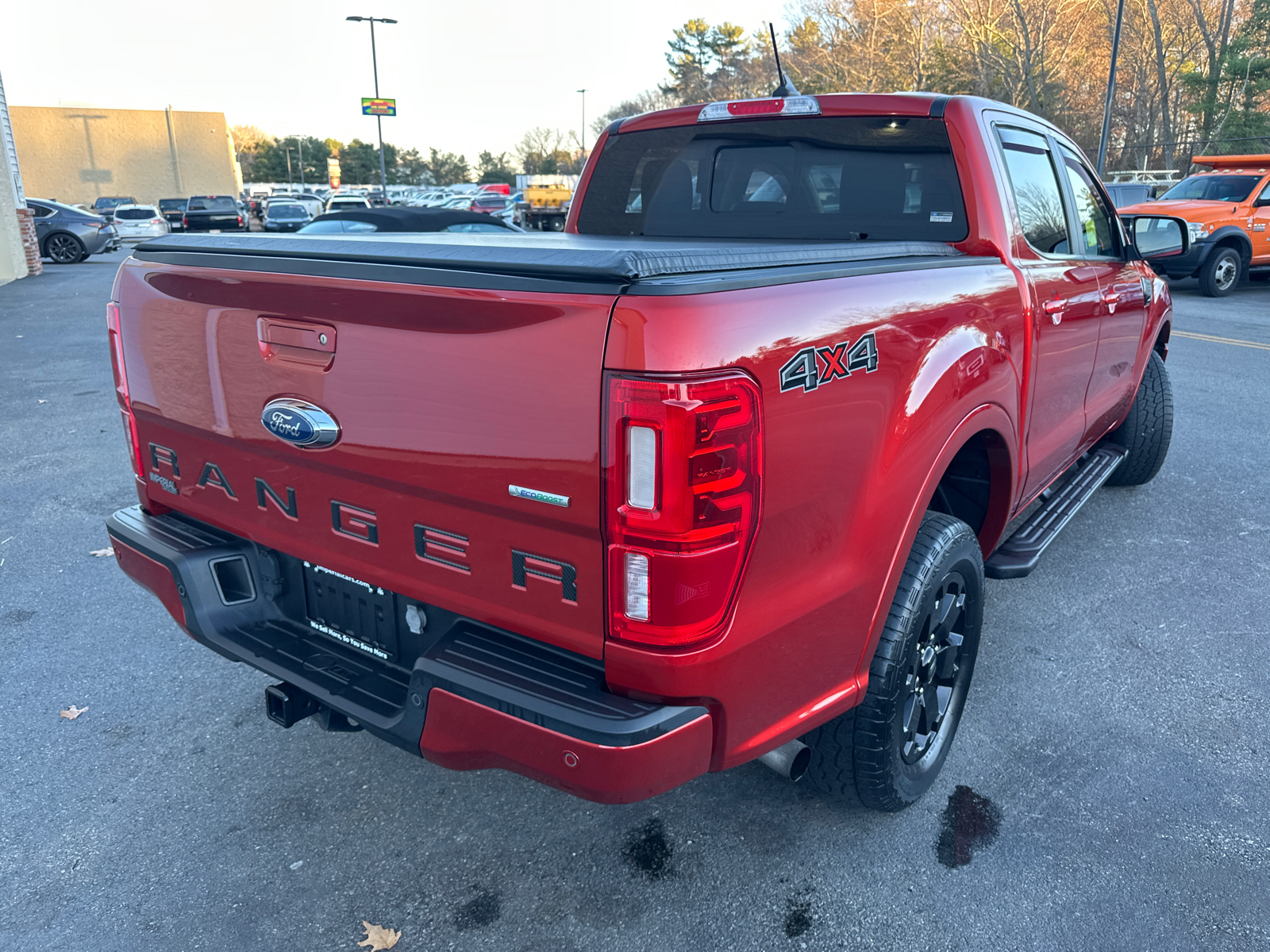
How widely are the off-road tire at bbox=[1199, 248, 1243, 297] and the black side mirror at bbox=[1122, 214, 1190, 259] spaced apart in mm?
11858

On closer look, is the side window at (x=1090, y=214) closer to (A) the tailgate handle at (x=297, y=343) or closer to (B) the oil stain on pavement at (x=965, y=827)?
(B) the oil stain on pavement at (x=965, y=827)

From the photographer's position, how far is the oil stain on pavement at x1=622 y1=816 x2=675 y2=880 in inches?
96.3

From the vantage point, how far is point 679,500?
162 cm

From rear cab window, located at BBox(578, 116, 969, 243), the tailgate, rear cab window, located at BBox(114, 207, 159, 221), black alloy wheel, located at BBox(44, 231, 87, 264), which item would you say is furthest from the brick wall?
the tailgate

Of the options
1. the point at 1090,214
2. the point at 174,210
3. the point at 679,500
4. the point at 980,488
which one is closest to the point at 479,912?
the point at 679,500

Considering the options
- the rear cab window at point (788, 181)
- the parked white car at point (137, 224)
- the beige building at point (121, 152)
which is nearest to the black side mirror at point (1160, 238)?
the rear cab window at point (788, 181)

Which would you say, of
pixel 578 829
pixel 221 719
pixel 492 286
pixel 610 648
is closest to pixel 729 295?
pixel 492 286

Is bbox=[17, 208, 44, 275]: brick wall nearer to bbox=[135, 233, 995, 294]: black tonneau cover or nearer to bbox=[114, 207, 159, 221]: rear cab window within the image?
bbox=[114, 207, 159, 221]: rear cab window

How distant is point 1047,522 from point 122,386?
3.49m

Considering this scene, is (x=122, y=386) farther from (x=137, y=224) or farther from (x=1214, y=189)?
(x=137, y=224)

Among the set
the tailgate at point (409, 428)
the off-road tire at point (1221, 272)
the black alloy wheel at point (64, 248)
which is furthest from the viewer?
the black alloy wheel at point (64, 248)

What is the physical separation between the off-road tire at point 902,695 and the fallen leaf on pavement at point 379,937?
3.80ft

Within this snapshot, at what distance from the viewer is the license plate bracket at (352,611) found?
7.34 ft

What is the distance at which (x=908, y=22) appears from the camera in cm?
5294
